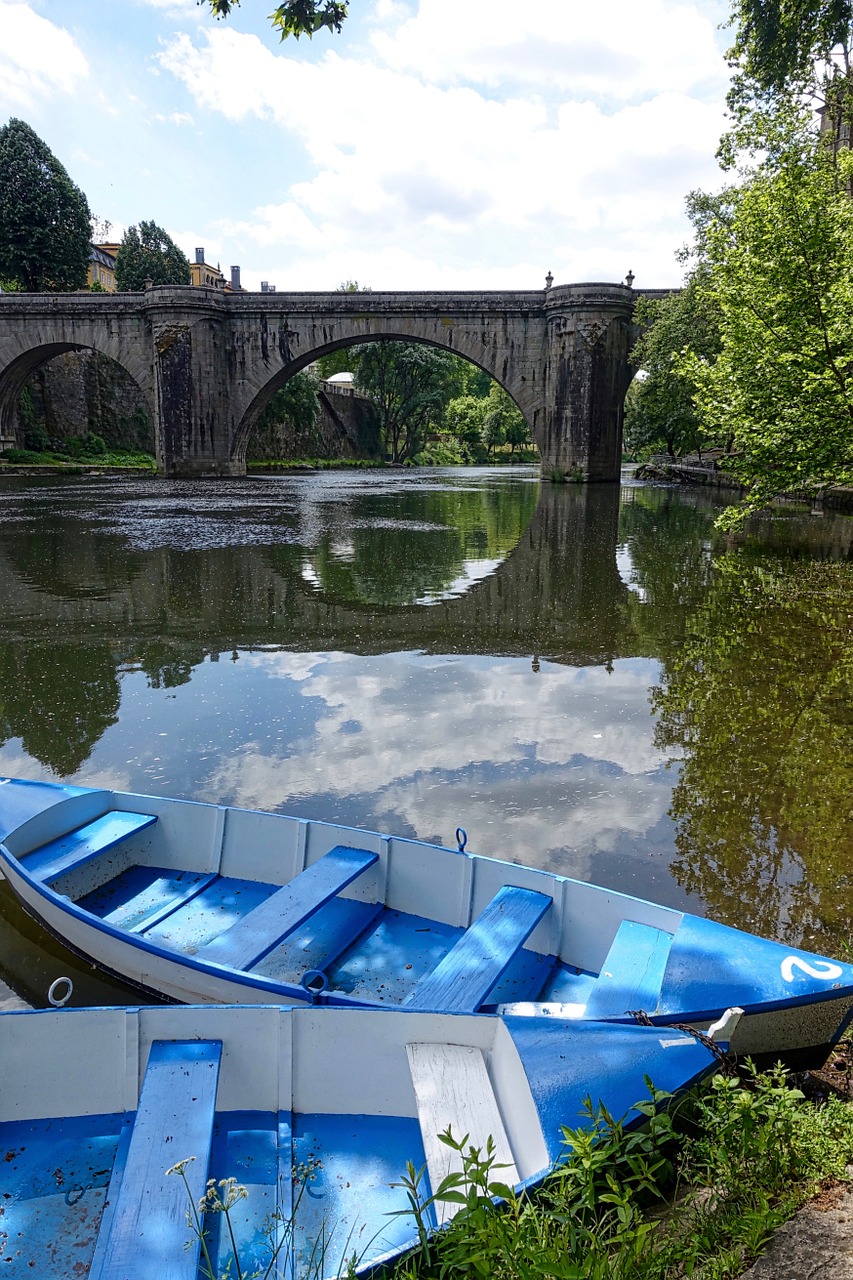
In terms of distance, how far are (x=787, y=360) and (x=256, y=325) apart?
2805 centimetres

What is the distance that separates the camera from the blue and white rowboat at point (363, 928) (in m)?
2.65

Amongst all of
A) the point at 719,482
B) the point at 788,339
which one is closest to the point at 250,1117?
the point at 788,339

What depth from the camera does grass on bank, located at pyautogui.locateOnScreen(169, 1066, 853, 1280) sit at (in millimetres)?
1832

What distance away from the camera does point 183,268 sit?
6212 centimetres

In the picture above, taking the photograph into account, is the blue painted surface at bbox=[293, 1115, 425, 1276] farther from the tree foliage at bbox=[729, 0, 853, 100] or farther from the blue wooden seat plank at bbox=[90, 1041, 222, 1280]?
the tree foliage at bbox=[729, 0, 853, 100]

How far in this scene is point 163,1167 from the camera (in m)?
2.21

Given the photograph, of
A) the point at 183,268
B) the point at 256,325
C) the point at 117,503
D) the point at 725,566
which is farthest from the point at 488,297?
the point at 183,268

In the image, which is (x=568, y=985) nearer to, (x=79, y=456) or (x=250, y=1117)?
(x=250, y=1117)

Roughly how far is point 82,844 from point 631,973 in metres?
2.68

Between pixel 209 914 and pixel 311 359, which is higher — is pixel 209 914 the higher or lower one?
the lower one

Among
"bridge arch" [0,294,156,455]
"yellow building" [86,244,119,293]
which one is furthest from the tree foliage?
"yellow building" [86,244,119,293]

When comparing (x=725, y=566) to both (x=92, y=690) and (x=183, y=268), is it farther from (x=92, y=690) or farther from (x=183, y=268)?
(x=183, y=268)

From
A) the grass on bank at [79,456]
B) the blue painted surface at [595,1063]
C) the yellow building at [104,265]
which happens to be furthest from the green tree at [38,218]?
the blue painted surface at [595,1063]

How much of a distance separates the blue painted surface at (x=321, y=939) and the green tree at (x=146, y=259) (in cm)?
6038
